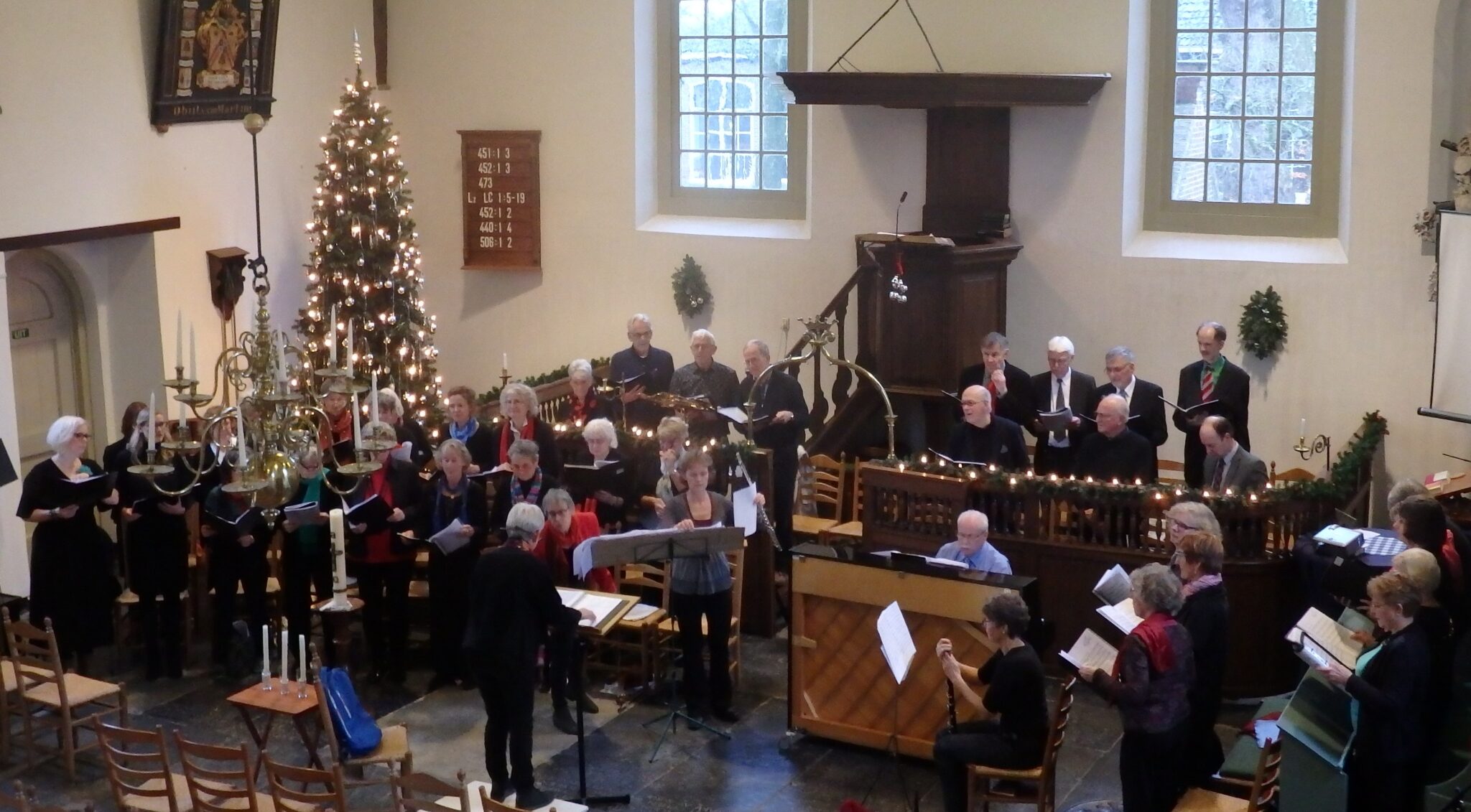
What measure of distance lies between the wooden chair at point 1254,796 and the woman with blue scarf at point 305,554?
4.86 meters

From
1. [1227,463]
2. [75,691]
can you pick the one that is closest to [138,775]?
[75,691]

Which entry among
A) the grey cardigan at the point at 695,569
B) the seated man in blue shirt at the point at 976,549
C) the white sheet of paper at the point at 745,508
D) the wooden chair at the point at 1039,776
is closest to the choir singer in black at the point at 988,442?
the white sheet of paper at the point at 745,508

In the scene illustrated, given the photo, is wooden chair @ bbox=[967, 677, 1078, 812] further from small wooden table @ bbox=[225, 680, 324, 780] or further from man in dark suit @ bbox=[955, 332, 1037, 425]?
man in dark suit @ bbox=[955, 332, 1037, 425]

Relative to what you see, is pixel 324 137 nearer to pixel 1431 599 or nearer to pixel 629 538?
pixel 629 538

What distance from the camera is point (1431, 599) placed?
6.76 meters

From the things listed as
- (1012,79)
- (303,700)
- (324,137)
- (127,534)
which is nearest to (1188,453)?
(1012,79)

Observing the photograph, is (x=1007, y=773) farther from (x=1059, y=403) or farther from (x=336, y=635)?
(x=336, y=635)

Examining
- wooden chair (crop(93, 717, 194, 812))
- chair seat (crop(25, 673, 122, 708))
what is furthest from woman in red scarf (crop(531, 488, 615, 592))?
wooden chair (crop(93, 717, 194, 812))

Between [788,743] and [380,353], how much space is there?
5.98 meters

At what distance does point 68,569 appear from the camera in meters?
9.52

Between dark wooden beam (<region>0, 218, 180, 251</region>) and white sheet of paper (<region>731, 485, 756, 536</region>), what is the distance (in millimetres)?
5298

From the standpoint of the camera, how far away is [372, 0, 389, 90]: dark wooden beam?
14.4m

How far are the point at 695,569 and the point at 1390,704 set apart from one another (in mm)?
3494

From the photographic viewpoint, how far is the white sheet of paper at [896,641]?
705cm
